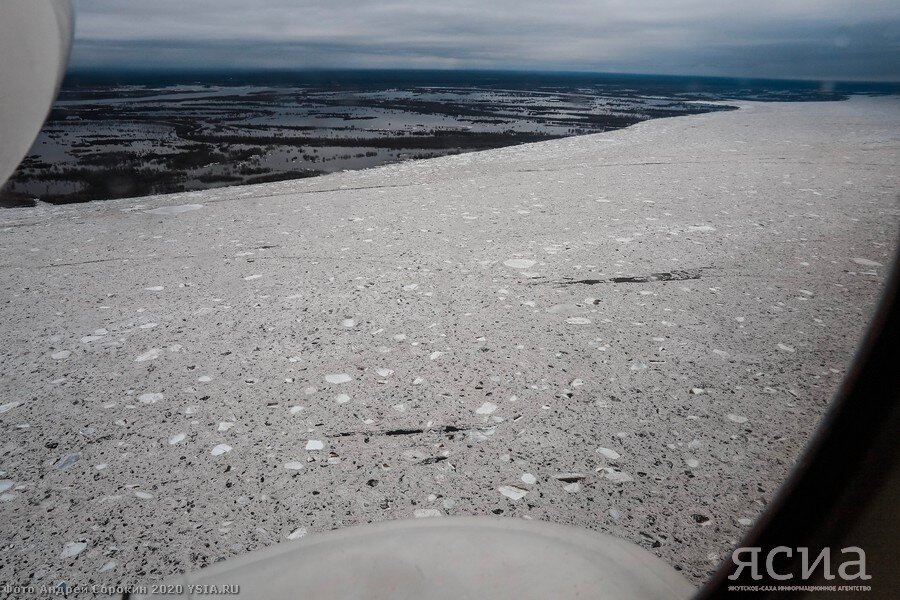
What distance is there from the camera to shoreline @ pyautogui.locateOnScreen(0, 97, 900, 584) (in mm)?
1882

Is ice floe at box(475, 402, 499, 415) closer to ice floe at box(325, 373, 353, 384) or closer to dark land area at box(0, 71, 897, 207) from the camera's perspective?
ice floe at box(325, 373, 353, 384)

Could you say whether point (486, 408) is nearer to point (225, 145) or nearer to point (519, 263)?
point (519, 263)

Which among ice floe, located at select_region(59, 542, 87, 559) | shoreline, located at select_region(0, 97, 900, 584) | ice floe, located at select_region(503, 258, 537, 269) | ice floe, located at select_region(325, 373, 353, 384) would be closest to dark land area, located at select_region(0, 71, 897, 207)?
shoreline, located at select_region(0, 97, 900, 584)

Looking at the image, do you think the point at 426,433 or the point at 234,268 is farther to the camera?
the point at 234,268

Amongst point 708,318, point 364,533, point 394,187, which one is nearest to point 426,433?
point 364,533

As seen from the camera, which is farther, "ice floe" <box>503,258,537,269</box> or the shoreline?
"ice floe" <box>503,258,537,269</box>

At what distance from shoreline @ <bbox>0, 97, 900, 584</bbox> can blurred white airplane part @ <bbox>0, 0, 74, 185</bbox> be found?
4.19ft

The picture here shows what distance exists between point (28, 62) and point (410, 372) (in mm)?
1978

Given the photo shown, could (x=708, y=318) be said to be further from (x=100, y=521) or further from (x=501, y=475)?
(x=100, y=521)

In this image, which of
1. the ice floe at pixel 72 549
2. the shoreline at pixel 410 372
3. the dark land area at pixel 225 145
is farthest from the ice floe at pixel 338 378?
the dark land area at pixel 225 145

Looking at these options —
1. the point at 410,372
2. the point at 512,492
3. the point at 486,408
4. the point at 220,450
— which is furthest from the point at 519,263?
the point at 220,450

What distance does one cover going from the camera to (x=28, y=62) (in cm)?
107

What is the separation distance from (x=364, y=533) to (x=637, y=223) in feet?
14.5

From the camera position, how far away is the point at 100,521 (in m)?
1.83
